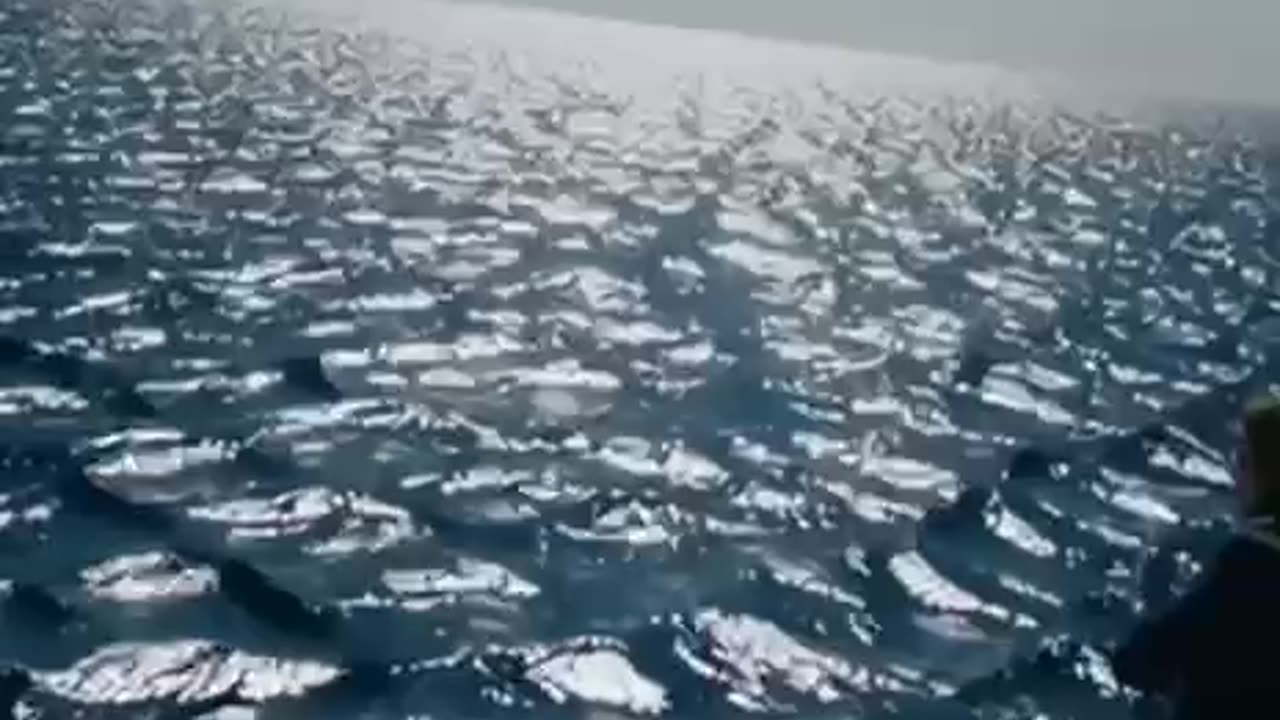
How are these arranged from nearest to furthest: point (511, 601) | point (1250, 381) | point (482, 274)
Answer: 1. point (511, 601)
2. point (1250, 381)
3. point (482, 274)

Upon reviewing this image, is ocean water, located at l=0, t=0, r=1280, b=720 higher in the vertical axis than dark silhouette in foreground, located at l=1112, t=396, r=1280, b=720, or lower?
lower

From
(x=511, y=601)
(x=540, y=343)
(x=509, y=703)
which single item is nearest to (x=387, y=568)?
(x=511, y=601)

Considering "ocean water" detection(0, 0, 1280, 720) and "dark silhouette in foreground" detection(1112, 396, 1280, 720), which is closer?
"dark silhouette in foreground" detection(1112, 396, 1280, 720)

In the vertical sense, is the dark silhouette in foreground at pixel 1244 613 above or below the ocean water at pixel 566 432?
above

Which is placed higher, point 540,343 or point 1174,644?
point 1174,644

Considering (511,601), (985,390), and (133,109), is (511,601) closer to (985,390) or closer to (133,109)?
(985,390)

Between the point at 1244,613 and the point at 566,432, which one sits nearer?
the point at 1244,613

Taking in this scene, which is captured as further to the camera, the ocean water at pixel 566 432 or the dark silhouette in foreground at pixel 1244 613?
the ocean water at pixel 566 432

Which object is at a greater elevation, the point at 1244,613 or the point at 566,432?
the point at 1244,613
